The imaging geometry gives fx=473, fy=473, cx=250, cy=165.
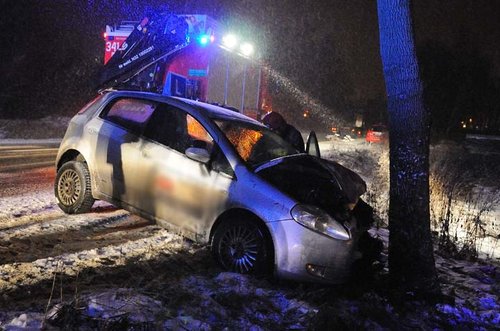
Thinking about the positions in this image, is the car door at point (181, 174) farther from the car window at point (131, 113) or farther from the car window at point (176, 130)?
the car window at point (131, 113)

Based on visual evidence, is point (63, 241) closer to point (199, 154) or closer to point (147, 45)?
point (199, 154)

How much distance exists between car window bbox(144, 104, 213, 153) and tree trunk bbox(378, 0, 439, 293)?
198 cm

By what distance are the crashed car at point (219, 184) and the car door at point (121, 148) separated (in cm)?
1

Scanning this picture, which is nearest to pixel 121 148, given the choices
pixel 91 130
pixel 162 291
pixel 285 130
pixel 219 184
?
pixel 91 130

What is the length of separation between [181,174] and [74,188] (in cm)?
179

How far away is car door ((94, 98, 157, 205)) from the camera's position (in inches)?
217

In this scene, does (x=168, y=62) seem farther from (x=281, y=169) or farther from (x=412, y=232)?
(x=412, y=232)

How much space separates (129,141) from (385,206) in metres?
6.17

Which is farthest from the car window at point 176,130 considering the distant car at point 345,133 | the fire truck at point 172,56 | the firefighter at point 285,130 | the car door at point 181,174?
the distant car at point 345,133

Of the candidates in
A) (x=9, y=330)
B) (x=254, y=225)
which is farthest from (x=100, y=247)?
(x=9, y=330)

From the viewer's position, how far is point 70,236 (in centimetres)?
532

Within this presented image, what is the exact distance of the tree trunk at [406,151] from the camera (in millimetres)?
4590

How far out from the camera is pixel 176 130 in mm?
5473

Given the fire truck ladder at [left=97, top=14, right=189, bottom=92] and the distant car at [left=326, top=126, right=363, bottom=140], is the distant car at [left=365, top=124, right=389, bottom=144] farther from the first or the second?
the fire truck ladder at [left=97, top=14, right=189, bottom=92]
